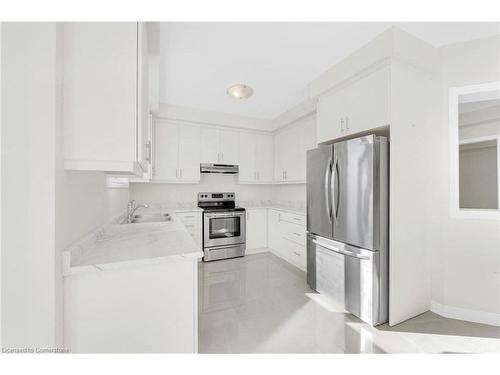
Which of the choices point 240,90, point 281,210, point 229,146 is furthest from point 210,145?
point 281,210

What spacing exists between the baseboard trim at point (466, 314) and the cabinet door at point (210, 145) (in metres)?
3.44

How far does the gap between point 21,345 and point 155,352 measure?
1.72ft

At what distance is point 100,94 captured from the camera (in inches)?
36.1

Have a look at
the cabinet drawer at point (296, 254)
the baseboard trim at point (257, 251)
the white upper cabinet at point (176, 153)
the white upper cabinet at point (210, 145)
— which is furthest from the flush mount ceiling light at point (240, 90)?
the baseboard trim at point (257, 251)

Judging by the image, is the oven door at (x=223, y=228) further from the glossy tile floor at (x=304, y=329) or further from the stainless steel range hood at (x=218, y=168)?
the glossy tile floor at (x=304, y=329)

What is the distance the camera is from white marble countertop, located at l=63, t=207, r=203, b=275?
35.9 inches

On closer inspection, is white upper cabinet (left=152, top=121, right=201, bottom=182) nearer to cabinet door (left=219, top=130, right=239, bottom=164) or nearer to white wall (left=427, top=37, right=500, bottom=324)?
cabinet door (left=219, top=130, right=239, bottom=164)

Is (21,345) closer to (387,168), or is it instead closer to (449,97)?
(387,168)

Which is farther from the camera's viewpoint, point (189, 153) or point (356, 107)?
point (189, 153)

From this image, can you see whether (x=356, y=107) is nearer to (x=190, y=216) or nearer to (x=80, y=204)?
(x=80, y=204)

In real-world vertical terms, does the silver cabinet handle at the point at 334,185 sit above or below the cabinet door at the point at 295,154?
below

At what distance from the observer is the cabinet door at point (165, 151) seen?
3.37 m

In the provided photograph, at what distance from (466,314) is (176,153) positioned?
159 inches

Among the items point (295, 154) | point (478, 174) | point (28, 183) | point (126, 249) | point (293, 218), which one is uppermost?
point (295, 154)
